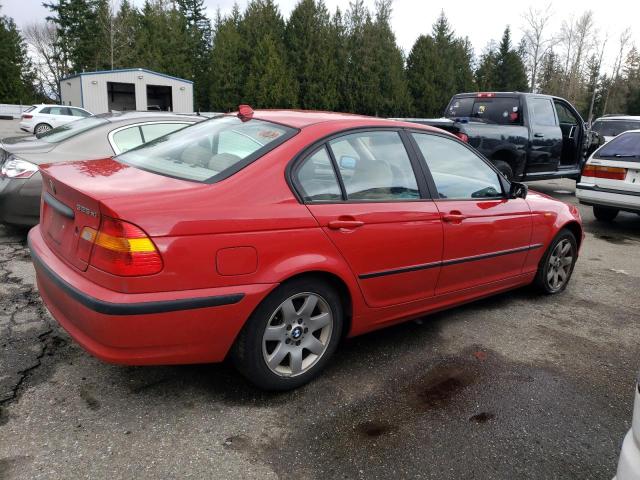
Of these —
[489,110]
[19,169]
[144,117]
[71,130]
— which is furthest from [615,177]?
[19,169]

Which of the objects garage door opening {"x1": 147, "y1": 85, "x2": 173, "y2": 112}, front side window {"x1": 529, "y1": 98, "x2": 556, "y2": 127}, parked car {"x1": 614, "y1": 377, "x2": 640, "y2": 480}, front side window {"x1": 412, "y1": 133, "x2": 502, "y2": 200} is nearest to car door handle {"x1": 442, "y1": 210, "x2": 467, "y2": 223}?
front side window {"x1": 412, "y1": 133, "x2": 502, "y2": 200}

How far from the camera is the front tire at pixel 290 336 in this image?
8.48 feet

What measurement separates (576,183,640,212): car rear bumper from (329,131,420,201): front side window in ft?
17.4

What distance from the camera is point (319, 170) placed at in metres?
2.86

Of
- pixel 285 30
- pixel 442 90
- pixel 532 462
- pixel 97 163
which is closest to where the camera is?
pixel 532 462

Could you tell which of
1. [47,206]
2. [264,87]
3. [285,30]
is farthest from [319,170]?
[285,30]

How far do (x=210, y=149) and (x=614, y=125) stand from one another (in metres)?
14.1

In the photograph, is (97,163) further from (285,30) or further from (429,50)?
(429,50)

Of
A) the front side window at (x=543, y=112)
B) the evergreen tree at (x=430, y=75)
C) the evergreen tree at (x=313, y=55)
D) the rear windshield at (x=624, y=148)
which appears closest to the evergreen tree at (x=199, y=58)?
the evergreen tree at (x=313, y=55)

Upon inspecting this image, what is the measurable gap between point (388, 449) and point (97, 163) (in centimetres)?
231

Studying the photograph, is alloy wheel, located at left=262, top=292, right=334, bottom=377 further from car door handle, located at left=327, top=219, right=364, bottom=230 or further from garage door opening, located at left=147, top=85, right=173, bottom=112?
garage door opening, located at left=147, top=85, right=173, bottom=112

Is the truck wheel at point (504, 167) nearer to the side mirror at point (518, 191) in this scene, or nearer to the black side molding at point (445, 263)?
the black side molding at point (445, 263)

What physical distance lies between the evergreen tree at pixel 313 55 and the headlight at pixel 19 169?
32830 mm

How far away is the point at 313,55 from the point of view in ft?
121
